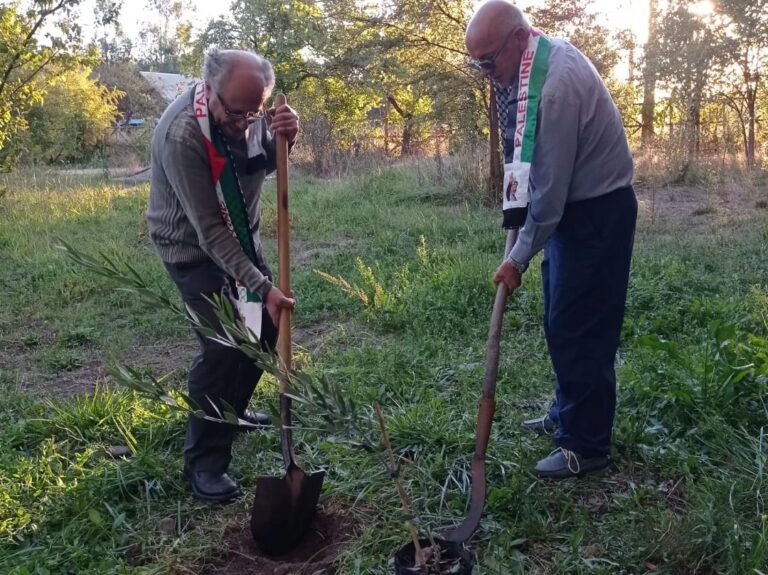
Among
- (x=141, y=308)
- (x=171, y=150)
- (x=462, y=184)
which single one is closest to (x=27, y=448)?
(x=171, y=150)

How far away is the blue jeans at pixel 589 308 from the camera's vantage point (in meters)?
2.79

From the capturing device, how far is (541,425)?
3441 mm

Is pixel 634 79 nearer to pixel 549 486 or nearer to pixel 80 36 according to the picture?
pixel 80 36

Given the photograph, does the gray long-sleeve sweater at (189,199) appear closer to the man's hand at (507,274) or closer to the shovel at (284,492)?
the shovel at (284,492)

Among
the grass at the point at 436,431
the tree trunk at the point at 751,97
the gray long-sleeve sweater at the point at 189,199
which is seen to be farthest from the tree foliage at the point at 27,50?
the tree trunk at the point at 751,97

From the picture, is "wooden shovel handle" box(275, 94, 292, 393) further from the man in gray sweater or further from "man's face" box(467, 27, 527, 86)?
"man's face" box(467, 27, 527, 86)

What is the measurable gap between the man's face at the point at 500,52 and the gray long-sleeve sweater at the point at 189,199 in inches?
43.3

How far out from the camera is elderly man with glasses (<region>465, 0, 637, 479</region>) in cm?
260

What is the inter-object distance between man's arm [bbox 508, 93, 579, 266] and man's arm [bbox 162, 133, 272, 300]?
1.12m

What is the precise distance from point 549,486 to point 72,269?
6074 mm

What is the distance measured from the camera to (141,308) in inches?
246

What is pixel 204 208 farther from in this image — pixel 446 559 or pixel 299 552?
pixel 446 559

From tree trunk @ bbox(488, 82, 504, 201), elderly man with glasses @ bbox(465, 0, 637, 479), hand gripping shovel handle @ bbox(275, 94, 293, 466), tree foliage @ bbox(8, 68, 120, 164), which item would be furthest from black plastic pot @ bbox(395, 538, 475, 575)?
tree foliage @ bbox(8, 68, 120, 164)

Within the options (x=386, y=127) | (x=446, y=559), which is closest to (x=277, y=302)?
(x=446, y=559)
